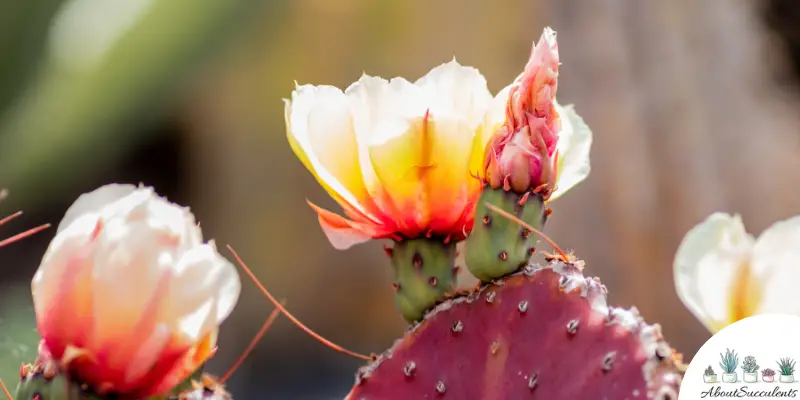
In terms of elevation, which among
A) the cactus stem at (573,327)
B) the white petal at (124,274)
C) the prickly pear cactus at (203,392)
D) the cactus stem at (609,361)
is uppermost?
the white petal at (124,274)

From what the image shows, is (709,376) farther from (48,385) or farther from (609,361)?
(48,385)

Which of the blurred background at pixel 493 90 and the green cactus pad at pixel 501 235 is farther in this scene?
the blurred background at pixel 493 90

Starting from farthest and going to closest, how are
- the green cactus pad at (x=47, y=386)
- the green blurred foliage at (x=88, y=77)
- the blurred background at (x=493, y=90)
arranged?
1. the blurred background at (x=493, y=90)
2. the green blurred foliage at (x=88, y=77)
3. the green cactus pad at (x=47, y=386)

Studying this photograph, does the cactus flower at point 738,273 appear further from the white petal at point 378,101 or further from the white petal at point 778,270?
the white petal at point 378,101

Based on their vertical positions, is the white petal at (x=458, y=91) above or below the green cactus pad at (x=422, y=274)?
above

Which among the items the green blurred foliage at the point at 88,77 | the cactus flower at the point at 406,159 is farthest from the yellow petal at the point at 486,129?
the green blurred foliage at the point at 88,77

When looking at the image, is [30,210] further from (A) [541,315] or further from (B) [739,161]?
(B) [739,161]

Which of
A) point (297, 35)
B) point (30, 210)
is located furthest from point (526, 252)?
point (297, 35)

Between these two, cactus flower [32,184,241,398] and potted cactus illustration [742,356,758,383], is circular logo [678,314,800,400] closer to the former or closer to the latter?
potted cactus illustration [742,356,758,383]
